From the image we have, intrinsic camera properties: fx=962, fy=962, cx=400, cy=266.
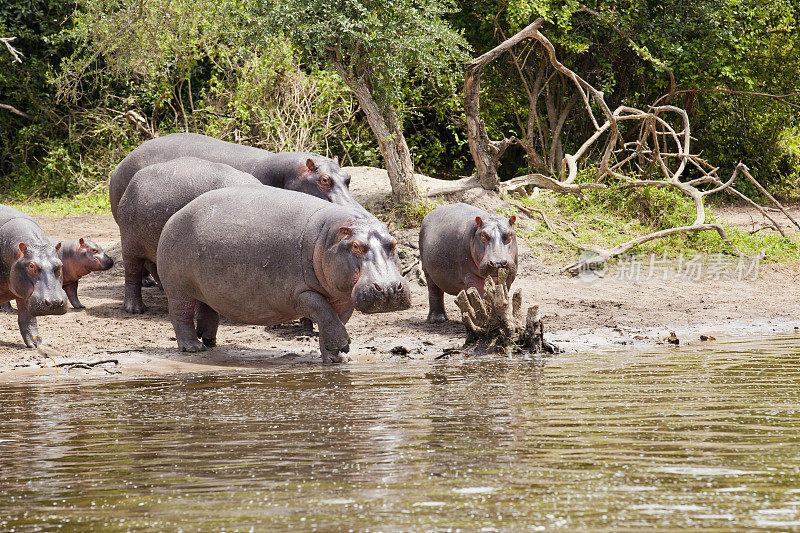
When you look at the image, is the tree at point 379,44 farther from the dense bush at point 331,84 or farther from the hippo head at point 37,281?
the hippo head at point 37,281

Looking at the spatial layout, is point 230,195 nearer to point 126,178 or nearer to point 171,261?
point 171,261

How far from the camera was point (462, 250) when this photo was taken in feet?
28.6

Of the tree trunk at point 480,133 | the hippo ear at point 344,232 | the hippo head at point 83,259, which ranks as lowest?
the hippo head at point 83,259

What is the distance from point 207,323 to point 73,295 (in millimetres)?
2356

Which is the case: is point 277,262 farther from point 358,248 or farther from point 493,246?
point 493,246

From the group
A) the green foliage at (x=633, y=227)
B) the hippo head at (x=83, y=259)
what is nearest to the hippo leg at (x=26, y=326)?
the hippo head at (x=83, y=259)

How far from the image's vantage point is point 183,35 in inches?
680

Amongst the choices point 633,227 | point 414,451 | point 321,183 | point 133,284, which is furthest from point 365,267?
point 633,227

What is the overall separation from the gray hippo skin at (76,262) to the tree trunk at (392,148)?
3.92 meters

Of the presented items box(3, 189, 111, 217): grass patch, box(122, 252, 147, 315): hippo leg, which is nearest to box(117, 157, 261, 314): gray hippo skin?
box(122, 252, 147, 315): hippo leg

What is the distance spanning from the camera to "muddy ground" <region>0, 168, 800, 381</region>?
7684 mm

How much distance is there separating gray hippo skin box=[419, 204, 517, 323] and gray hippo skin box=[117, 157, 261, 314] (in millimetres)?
1770

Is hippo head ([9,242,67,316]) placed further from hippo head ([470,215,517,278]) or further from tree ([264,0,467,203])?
tree ([264,0,467,203])

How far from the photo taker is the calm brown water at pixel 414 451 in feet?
10.1
